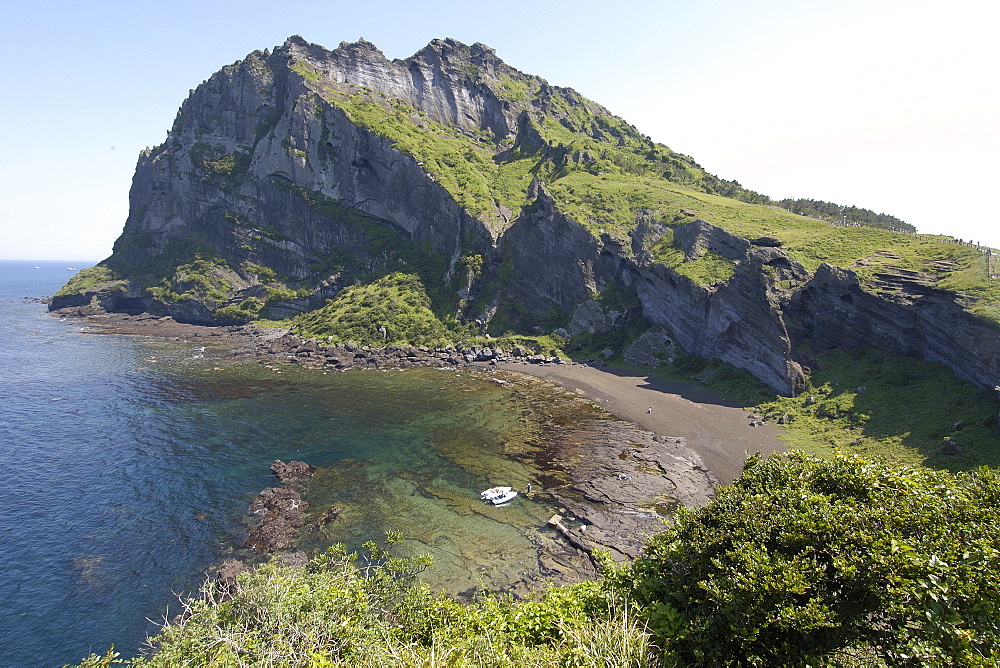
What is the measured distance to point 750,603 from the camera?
12648 mm

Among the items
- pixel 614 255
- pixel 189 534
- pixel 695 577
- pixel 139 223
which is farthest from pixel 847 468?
pixel 139 223

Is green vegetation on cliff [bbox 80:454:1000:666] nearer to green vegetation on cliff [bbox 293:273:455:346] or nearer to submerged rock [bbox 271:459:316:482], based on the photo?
submerged rock [bbox 271:459:316:482]

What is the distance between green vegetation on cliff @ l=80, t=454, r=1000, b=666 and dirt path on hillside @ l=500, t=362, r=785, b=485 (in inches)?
969

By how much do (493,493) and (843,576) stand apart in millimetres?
26559

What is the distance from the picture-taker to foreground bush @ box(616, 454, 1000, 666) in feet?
33.8

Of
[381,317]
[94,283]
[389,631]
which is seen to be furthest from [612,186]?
[94,283]

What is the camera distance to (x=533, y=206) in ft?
308

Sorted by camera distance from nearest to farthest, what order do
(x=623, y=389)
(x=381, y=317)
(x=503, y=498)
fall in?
(x=503, y=498), (x=623, y=389), (x=381, y=317)

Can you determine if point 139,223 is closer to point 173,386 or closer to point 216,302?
point 216,302

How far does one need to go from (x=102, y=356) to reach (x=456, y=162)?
268ft

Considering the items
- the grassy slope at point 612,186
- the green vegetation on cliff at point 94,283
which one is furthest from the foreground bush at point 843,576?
the green vegetation on cliff at point 94,283

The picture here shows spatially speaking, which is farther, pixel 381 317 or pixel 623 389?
pixel 381 317

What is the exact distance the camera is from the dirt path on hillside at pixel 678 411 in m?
42.8

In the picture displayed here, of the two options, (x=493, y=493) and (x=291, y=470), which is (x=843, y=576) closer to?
(x=493, y=493)
